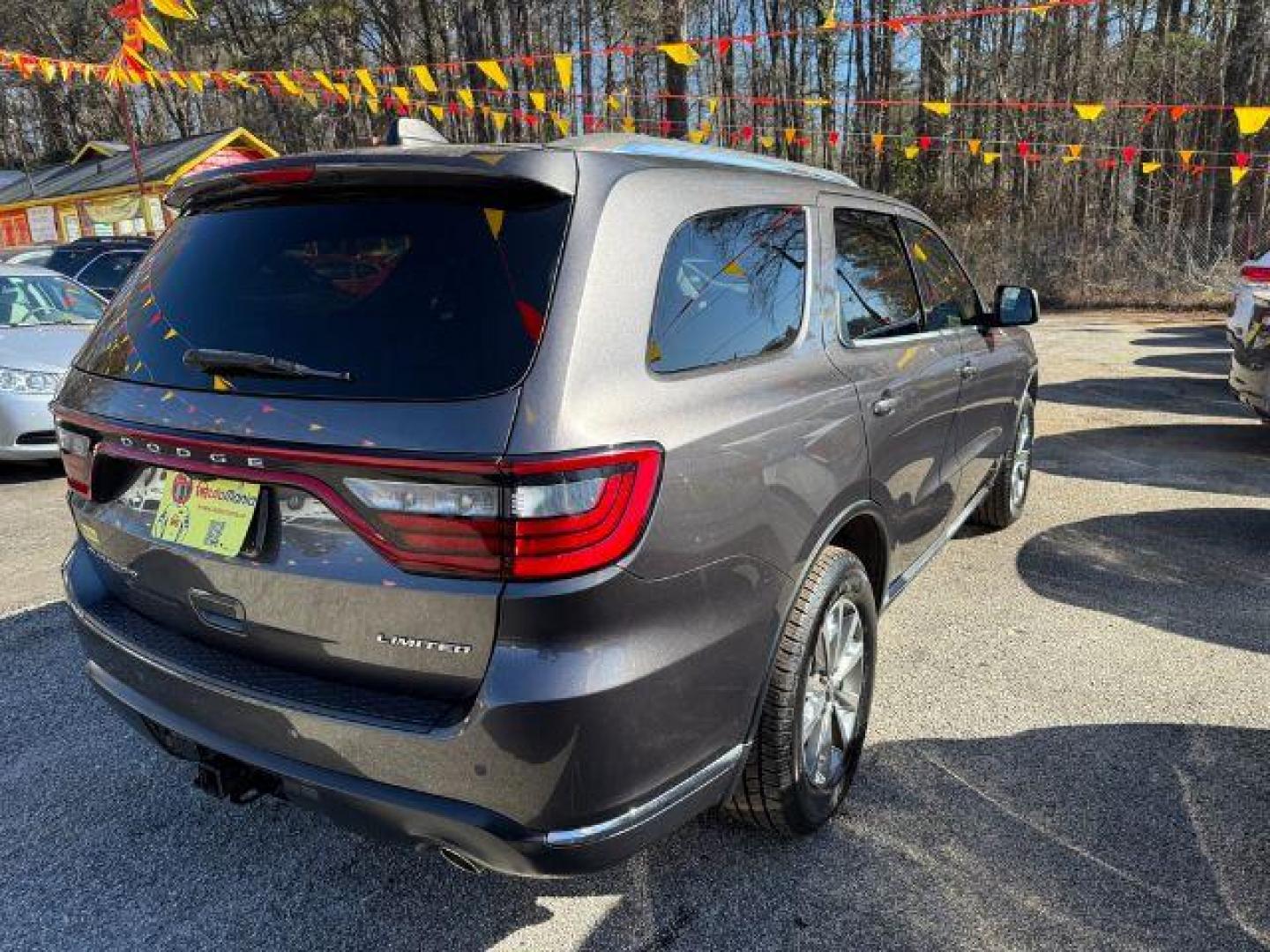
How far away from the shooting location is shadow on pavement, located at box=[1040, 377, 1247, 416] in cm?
844

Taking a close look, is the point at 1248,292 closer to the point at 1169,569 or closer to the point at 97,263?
the point at 1169,569

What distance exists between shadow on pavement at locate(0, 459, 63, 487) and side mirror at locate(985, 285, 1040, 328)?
21.5ft

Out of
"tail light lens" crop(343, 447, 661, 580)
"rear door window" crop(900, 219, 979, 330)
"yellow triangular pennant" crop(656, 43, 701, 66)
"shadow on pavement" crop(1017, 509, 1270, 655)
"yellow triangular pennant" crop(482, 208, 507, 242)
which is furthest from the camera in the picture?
"yellow triangular pennant" crop(656, 43, 701, 66)

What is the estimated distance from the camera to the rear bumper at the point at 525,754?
165 cm

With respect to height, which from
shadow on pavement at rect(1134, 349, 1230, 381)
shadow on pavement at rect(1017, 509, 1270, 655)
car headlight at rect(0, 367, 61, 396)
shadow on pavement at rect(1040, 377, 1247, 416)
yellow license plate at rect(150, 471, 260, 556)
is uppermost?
yellow license plate at rect(150, 471, 260, 556)

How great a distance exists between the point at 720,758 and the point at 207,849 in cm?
152

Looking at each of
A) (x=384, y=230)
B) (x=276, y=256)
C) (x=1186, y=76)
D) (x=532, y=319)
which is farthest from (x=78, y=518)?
(x=1186, y=76)

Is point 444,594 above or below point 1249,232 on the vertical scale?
above

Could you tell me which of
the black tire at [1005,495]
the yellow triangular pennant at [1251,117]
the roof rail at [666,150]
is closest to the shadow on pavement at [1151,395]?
the black tire at [1005,495]

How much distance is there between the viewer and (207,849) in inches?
97.7

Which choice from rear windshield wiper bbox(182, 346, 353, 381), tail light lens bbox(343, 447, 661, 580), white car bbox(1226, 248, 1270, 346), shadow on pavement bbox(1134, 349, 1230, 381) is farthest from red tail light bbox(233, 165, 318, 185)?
shadow on pavement bbox(1134, 349, 1230, 381)

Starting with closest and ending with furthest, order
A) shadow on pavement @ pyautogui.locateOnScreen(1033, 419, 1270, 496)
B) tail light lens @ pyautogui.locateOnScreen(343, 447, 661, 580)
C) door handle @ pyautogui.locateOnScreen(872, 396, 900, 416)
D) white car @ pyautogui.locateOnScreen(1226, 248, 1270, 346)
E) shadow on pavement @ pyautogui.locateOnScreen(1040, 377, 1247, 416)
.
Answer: tail light lens @ pyautogui.locateOnScreen(343, 447, 661, 580) < door handle @ pyautogui.locateOnScreen(872, 396, 900, 416) < shadow on pavement @ pyautogui.locateOnScreen(1033, 419, 1270, 496) < white car @ pyautogui.locateOnScreen(1226, 248, 1270, 346) < shadow on pavement @ pyautogui.locateOnScreen(1040, 377, 1247, 416)

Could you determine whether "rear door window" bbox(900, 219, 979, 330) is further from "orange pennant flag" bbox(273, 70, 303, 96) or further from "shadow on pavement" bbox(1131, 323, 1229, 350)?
"orange pennant flag" bbox(273, 70, 303, 96)

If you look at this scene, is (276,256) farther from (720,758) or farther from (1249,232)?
(1249,232)
